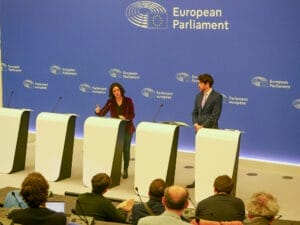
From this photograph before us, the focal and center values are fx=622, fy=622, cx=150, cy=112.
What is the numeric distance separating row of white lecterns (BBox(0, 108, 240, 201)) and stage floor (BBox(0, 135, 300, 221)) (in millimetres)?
177

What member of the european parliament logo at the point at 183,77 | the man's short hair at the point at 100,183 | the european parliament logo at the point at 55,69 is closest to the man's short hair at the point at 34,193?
the man's short hair at the point at 100,183

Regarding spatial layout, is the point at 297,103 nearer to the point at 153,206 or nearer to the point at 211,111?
the point at 211,111

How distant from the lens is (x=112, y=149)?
314 inches

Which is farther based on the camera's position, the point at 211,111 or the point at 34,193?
the point at 211,111

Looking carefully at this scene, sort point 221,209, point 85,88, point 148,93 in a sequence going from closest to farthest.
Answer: point 221,209, point 148,93, point 85,88

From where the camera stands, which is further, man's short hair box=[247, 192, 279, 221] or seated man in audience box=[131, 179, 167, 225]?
seated man in audience box=[131, 179, 167, 225]

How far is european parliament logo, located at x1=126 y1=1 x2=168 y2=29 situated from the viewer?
32.0ft

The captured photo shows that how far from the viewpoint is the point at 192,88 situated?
31.6 feet

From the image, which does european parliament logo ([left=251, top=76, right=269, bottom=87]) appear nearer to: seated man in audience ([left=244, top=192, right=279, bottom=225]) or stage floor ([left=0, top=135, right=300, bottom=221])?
stage floor ([left=0, top=135, right=300, bottom=221])

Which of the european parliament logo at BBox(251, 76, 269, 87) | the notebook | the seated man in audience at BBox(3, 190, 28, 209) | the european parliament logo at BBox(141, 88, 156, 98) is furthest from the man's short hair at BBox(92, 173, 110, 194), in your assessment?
the european parliament logo at BBox(141, 88, 156, 98)

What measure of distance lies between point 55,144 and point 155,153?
160 cm

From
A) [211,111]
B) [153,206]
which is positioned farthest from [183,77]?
[153,206]

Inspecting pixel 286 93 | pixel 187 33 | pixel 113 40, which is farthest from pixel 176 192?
pixel 113 40

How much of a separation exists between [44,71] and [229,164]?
4925 millimetres
